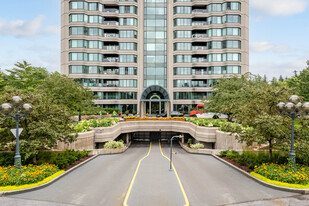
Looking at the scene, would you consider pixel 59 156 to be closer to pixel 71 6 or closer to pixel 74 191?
pixel 74 191

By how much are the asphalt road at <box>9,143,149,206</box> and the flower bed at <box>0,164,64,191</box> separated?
0.66 meters

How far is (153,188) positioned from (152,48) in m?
50.6

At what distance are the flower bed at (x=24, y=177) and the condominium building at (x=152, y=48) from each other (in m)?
41.9

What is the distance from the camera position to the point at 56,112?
17.6 meters

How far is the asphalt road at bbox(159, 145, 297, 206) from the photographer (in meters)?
12.1

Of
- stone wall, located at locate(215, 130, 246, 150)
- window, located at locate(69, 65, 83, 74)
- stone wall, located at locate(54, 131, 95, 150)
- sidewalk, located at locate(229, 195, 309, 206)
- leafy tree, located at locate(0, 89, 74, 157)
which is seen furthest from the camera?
window, located at locate(69, 65, 83, 74)

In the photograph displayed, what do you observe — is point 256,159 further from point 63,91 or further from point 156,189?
point 63,91

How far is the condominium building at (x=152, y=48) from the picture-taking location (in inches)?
2243

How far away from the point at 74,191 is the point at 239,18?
56522 millimetres

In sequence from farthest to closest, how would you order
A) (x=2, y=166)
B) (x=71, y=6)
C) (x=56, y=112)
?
(x=71, y=6), (x=56, y=112), (x=2, y=166)

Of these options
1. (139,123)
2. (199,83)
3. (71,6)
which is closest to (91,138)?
(139,123)

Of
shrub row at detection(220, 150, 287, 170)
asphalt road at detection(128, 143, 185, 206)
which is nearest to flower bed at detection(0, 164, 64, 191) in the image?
asphalt road at detection(128, 143, 185, 206)

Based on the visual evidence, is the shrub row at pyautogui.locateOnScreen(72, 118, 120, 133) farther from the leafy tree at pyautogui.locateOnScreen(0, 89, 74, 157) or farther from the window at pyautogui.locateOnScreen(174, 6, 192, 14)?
the window at pyautogui.locateOnScreen(174, 6, 192, 14)

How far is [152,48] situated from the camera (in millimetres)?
60312
